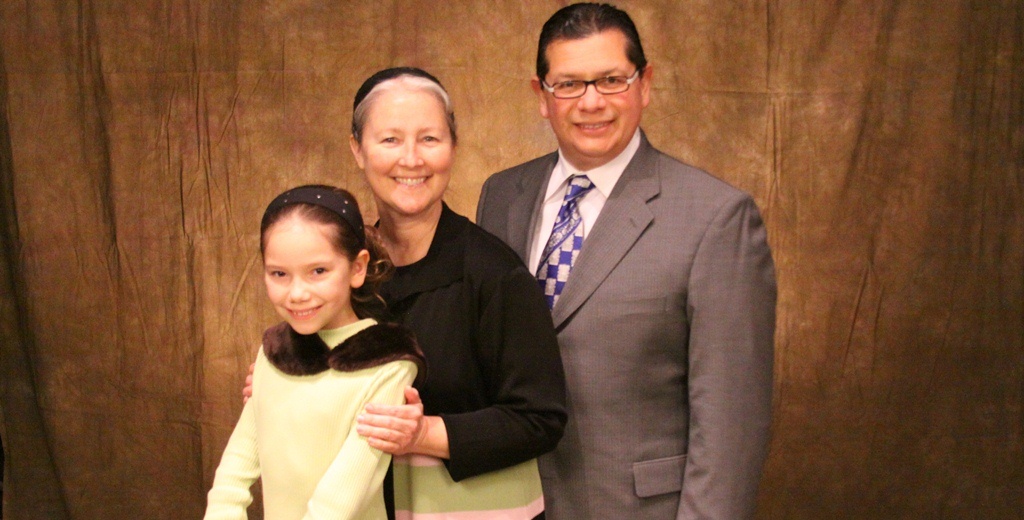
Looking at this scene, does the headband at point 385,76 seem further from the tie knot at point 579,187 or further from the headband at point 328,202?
the tie knot at point 579,187

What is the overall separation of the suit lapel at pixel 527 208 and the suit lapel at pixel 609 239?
16 centimetres

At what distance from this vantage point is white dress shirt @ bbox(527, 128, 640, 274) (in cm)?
197

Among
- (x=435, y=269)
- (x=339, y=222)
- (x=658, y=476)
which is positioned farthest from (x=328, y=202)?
(x=658, y=476)

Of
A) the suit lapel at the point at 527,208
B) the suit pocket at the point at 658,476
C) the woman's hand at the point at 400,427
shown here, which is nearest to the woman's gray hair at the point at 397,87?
the suit lapel at the point at 527,208

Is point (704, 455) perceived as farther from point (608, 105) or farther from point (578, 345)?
point (608, 105)

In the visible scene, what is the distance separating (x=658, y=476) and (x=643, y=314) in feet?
1.05

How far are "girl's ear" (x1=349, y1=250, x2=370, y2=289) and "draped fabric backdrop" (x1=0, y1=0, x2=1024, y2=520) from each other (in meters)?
1.64

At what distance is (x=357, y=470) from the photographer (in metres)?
1.54

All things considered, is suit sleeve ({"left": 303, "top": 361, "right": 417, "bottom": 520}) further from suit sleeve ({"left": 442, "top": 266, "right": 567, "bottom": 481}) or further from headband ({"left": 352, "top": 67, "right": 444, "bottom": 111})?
headband ({"left": 352, "top": 67, "right": 444, "bottom": 111})

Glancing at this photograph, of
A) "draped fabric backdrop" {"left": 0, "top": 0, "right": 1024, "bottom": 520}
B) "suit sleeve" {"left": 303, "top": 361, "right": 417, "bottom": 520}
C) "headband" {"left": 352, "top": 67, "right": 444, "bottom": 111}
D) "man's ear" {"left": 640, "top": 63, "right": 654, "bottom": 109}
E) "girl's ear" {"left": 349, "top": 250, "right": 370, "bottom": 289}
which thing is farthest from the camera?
"draped fabric backdrop" {"left": 0, "top": 0, "right": 1024, "bottom": 520}

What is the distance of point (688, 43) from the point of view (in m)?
3.11

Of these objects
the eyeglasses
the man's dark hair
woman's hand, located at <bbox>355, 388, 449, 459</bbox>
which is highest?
the man's dark hair

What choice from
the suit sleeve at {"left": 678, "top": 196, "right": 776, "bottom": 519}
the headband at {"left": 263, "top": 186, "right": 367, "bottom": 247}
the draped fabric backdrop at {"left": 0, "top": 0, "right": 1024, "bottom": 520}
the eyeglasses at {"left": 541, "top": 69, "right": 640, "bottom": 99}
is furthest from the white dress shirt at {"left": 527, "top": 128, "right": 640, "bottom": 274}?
the draped fabric backdrop at {"left": 0, "top": 0, "right": 1024, "bottom": 520}

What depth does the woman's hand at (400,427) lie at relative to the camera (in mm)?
1538
